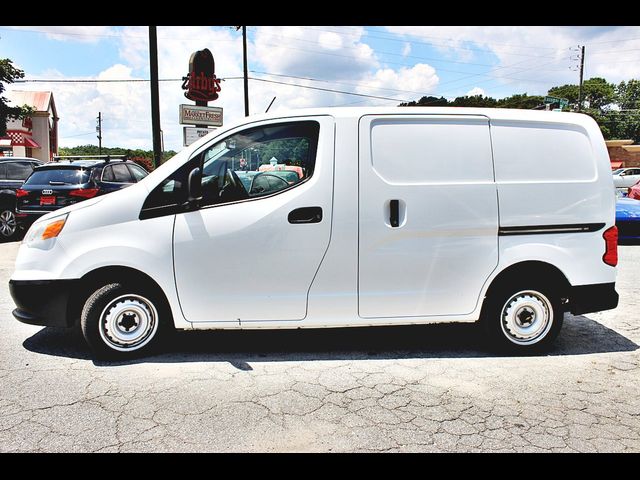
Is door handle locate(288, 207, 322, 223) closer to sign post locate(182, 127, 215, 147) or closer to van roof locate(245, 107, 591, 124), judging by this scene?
van roof locate(245, 107, 591, 124)

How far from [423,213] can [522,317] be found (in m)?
1.24

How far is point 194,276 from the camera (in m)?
4.05

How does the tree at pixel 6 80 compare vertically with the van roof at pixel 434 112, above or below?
above

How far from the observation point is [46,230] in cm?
416

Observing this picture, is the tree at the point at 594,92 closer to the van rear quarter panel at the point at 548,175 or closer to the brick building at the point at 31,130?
the brick building at the point at 31,130

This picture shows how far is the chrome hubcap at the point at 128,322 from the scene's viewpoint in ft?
13.4

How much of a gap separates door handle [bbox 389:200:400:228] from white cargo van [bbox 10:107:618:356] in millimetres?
17

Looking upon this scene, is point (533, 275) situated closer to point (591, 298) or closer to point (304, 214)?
point (591, 298)

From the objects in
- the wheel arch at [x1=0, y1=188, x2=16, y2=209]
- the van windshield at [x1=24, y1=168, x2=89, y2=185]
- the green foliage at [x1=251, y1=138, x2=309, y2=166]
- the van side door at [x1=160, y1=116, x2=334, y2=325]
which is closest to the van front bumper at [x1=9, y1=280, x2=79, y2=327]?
the van side door at [x1=160, y1=116, x2=334, y2=325]

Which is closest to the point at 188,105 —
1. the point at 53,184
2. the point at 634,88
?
the point at 53,184

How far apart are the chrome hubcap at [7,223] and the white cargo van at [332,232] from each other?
305 inches

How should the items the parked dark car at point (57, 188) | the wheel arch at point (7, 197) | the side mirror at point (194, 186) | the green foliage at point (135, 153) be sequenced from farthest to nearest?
1. the green foliage at point (135, 153)
2. the wheel arch at point (7, 197)
3. the parked dark car at point (57, 188)
4. the side mirror at point (194, 186)

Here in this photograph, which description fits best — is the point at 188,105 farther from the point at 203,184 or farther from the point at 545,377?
the point at 545,377

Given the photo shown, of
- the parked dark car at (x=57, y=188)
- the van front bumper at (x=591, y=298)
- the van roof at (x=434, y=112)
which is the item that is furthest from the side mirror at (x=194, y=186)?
the parked dark car at (x=57, y=188)
